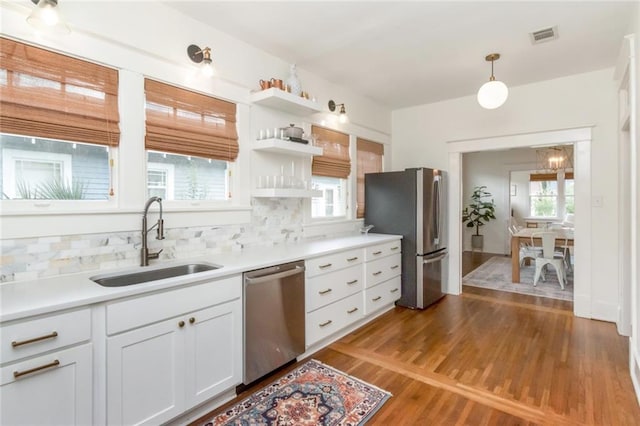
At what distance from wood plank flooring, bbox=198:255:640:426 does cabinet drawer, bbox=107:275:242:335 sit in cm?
77

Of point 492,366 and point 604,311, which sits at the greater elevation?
point 604,311

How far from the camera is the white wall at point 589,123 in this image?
3525 millimetres

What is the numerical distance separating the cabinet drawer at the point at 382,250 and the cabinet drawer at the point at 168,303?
1.67 m

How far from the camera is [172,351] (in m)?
1.80

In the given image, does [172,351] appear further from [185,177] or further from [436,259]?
[436,259]

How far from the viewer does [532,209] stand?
26.8 ft

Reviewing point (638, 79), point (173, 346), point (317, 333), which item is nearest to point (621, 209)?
point (638, 79)

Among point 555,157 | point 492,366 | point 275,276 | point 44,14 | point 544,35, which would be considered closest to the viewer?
point 44,14

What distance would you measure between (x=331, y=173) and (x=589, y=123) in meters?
A: 2.94

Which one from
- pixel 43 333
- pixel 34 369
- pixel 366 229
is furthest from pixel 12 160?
pixel 366 229

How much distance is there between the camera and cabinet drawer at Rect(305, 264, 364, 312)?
2.73 meters

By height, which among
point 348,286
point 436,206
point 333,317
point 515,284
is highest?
point 436,206

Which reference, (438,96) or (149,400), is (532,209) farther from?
(149,400)

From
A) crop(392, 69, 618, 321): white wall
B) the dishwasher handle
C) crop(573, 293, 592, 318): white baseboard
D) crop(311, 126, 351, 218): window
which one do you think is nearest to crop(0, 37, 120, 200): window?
the dishwasher handle
